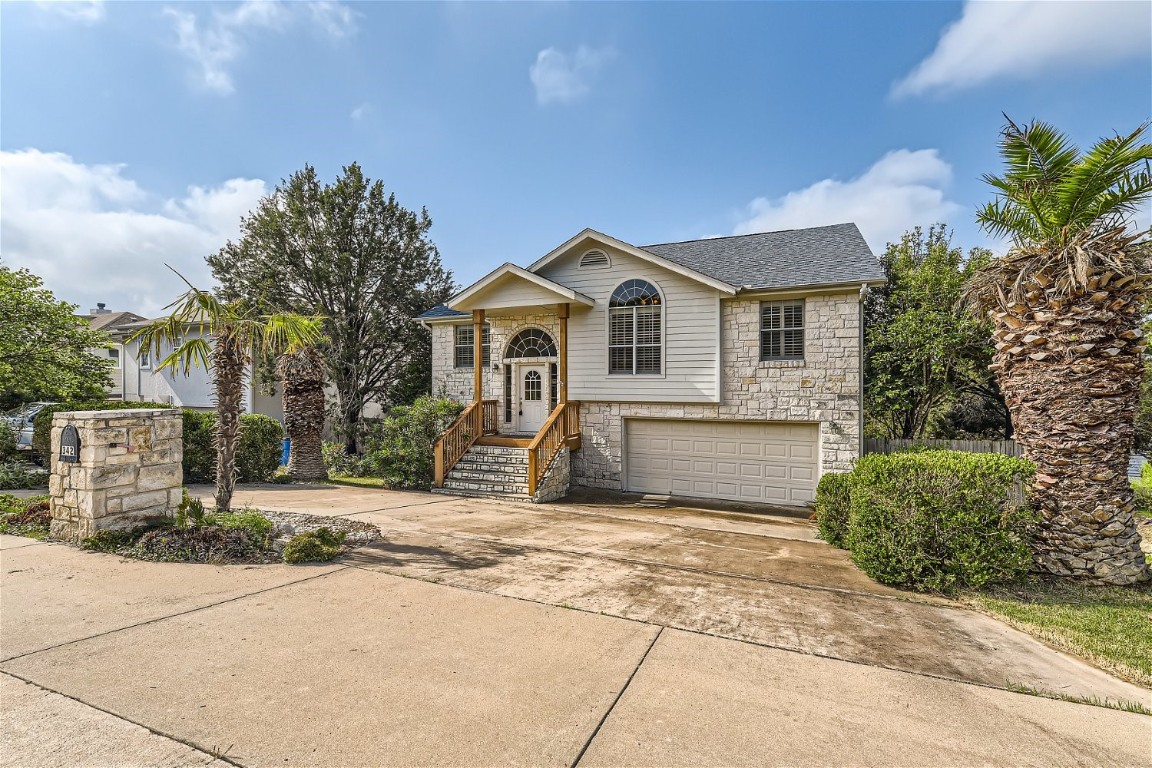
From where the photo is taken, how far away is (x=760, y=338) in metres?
12.4

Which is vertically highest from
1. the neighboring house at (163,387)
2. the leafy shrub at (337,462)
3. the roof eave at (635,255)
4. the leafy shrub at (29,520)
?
the roof eave at (635,255)

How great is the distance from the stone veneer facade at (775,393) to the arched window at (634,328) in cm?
58

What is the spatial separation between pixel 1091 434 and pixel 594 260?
1025 cm

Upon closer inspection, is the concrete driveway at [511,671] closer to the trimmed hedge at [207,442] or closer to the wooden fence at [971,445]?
the trimmed hedge at [207,442]

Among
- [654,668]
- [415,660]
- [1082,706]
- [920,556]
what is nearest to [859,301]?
[920,556]

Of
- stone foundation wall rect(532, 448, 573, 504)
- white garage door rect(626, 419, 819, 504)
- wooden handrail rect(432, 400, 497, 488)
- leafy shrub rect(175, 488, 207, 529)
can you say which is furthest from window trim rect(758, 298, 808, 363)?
leafy shrub rect(175, 488, 207, 529)

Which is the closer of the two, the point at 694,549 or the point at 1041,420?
the point at 1041,420

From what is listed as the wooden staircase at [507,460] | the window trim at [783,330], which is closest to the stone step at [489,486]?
the wooden staircase at [507,460]

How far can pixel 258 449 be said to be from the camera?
13.3 m

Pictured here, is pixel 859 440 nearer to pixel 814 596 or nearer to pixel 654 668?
pixel 814 596

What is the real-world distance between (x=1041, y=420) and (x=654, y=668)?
6316 millimetres

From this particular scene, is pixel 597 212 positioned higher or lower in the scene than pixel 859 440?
higher

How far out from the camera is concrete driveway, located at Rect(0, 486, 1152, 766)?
111 inches

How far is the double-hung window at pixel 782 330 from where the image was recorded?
12109 millimetres
